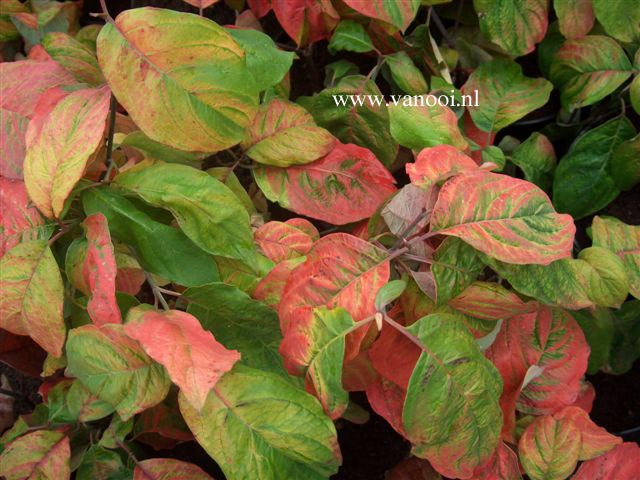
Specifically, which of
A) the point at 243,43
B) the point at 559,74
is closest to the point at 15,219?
the point at 243,43

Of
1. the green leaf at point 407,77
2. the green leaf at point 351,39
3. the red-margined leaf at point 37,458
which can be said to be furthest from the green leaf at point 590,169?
the red-margined leaf at point 37,458

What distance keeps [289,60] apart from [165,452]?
711 millimetres

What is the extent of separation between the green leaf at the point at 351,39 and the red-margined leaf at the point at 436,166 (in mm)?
377

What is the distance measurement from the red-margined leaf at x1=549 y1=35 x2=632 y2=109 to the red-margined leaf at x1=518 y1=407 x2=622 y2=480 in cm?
56

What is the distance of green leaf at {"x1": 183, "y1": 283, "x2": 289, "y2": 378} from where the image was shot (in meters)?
0.75

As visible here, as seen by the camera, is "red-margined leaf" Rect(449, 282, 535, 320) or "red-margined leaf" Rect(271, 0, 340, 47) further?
"red-margined leaf" Rect(271, 0, 340, 47)

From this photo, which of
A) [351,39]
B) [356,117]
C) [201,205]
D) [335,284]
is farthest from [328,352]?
[351,39]

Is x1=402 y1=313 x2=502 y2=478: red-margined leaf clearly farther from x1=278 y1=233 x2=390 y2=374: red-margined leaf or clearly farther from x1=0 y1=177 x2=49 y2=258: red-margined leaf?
x1=0 y1=177 x2=49 y2=258: red-margined leaf

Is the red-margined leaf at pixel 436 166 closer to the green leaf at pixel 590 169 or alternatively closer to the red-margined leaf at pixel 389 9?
the red-margined leaf at pixel 389 9

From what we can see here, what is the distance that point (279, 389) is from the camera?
0.68 meters

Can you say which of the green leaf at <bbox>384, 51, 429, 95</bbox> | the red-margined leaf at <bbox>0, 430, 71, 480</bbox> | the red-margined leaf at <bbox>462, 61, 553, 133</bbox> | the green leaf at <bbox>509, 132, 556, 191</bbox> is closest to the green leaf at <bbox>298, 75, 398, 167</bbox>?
the green leaf at <bbox>384, 51, 429, 95</bbox>

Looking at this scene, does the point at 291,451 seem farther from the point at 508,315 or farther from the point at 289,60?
the point at 289,60

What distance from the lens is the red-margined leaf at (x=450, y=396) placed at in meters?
0.67

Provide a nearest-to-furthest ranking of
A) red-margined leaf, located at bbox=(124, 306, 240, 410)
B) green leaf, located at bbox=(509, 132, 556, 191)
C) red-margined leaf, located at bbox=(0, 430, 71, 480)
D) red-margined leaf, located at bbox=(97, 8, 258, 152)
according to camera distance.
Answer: red-margined leaf, located at bbox=(124, 306, 240, 410) < red-margined leaf, located at bbox=(97, 8, 258, 152) < red-margined leaf, located at bbox=(0, 430, 71, 480) < green leaf, located at bbox=(509, 132, 556, 191)
